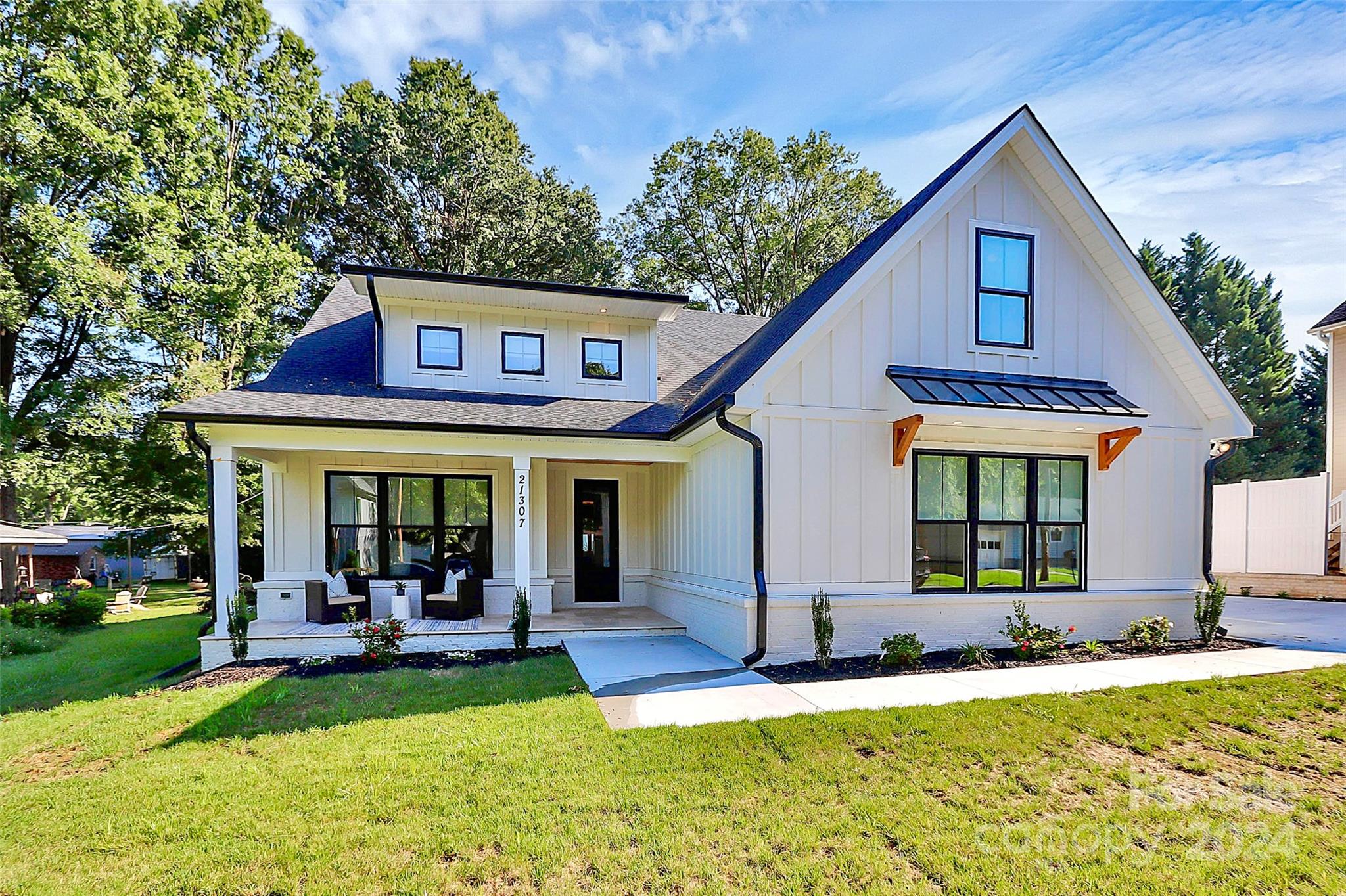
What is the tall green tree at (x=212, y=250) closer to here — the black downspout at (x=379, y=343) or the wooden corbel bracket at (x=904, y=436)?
the black downspout at (x=379, y=343)

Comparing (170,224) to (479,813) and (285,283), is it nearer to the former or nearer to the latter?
(285,283)

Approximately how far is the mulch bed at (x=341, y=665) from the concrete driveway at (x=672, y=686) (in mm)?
990

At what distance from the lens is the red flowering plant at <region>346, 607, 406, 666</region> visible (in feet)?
25.4

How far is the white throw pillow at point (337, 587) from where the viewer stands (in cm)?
934

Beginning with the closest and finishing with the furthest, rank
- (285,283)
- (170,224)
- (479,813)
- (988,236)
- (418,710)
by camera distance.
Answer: (479,813), (418,710), (988,236), (170,224), (285,283)

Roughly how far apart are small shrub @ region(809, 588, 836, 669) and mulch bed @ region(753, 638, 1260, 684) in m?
0.11

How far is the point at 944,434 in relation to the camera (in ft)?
26.7

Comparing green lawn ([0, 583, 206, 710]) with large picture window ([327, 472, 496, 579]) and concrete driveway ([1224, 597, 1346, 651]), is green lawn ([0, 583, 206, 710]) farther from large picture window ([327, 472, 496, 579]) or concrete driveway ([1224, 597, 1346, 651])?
concrete driveway ([1224, 597, 1346, 651])

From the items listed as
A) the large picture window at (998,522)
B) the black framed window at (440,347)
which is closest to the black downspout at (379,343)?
the black framed window at (440,347)

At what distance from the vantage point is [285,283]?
17.0 m

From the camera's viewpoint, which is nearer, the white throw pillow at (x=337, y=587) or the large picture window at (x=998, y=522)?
the large picture window at (x=998, y=522)

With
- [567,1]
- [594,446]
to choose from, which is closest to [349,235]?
[567,1]

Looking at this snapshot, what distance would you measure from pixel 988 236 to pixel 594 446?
628cm

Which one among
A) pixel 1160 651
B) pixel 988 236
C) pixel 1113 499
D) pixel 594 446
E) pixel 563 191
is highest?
pixel 563 191
